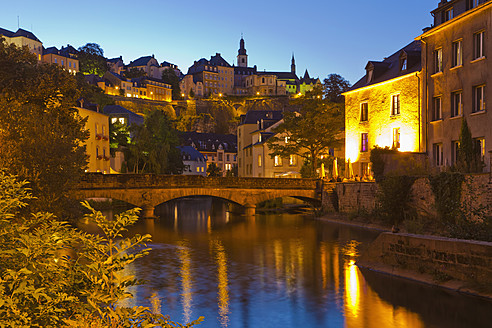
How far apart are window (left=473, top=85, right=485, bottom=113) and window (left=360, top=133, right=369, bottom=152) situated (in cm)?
1282

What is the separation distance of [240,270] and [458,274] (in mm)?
8816

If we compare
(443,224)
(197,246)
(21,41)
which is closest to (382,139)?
(443,224)

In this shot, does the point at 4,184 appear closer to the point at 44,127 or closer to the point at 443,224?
the point at 44,127

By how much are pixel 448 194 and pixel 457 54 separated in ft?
31.5

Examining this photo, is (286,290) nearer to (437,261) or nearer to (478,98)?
(437,261)

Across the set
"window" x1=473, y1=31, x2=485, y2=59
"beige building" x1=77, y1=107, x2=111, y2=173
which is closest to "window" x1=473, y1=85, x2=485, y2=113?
"window" x1=473, y1=31, x2=485, y2=59

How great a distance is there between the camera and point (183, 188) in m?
44.8

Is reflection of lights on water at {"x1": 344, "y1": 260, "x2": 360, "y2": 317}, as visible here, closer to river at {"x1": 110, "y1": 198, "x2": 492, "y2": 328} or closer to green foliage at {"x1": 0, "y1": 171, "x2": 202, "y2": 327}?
river at {"x1": 110, "y1": 198, "x2": 492, "y2": 328}

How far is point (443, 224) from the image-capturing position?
27062 millimetres

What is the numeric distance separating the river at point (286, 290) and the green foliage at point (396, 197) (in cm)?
318

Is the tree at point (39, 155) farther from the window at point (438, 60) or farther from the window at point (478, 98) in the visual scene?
the window at point (438, 60)

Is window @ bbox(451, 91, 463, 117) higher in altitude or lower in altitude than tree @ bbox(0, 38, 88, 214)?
higher

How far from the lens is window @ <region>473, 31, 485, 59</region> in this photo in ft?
99.0

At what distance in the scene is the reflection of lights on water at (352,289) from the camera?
50.6 feet
